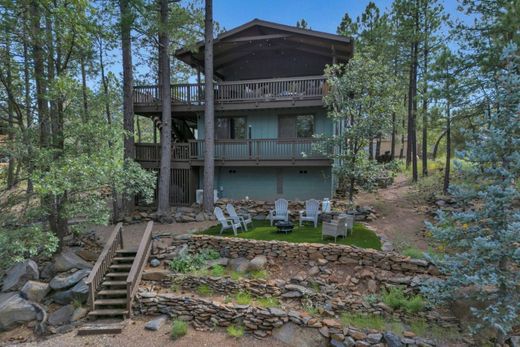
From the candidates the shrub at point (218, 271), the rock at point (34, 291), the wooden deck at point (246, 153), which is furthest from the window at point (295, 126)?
the rock at point (34, 291)

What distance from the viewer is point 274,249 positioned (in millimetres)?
9062

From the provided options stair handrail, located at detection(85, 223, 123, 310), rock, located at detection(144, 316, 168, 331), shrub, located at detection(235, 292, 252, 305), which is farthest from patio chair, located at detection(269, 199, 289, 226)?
stair handrail, located at detection(85, 223, 123, 310)

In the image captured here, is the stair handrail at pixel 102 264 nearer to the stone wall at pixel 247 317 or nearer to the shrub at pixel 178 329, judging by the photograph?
the stone wall at pixel 247 317

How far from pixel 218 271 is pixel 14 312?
5.51 meters

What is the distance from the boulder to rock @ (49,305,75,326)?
0.24 metres

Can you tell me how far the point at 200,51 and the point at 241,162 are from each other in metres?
6.60

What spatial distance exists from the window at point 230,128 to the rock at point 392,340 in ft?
37.3

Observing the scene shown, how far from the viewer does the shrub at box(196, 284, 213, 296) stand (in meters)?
8.24

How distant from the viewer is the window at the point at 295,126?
14.8 meters

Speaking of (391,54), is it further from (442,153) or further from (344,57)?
(442,153)

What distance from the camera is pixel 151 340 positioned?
6926 millimetres

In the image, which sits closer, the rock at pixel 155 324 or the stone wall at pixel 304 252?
the rock at pixel 155 324

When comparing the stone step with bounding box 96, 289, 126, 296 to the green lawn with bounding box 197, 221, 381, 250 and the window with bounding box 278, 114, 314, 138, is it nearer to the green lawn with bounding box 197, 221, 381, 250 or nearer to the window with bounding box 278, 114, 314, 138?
the green lawn with bounding box 197, 221, 381, 250

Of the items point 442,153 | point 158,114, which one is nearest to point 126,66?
point 158,114
